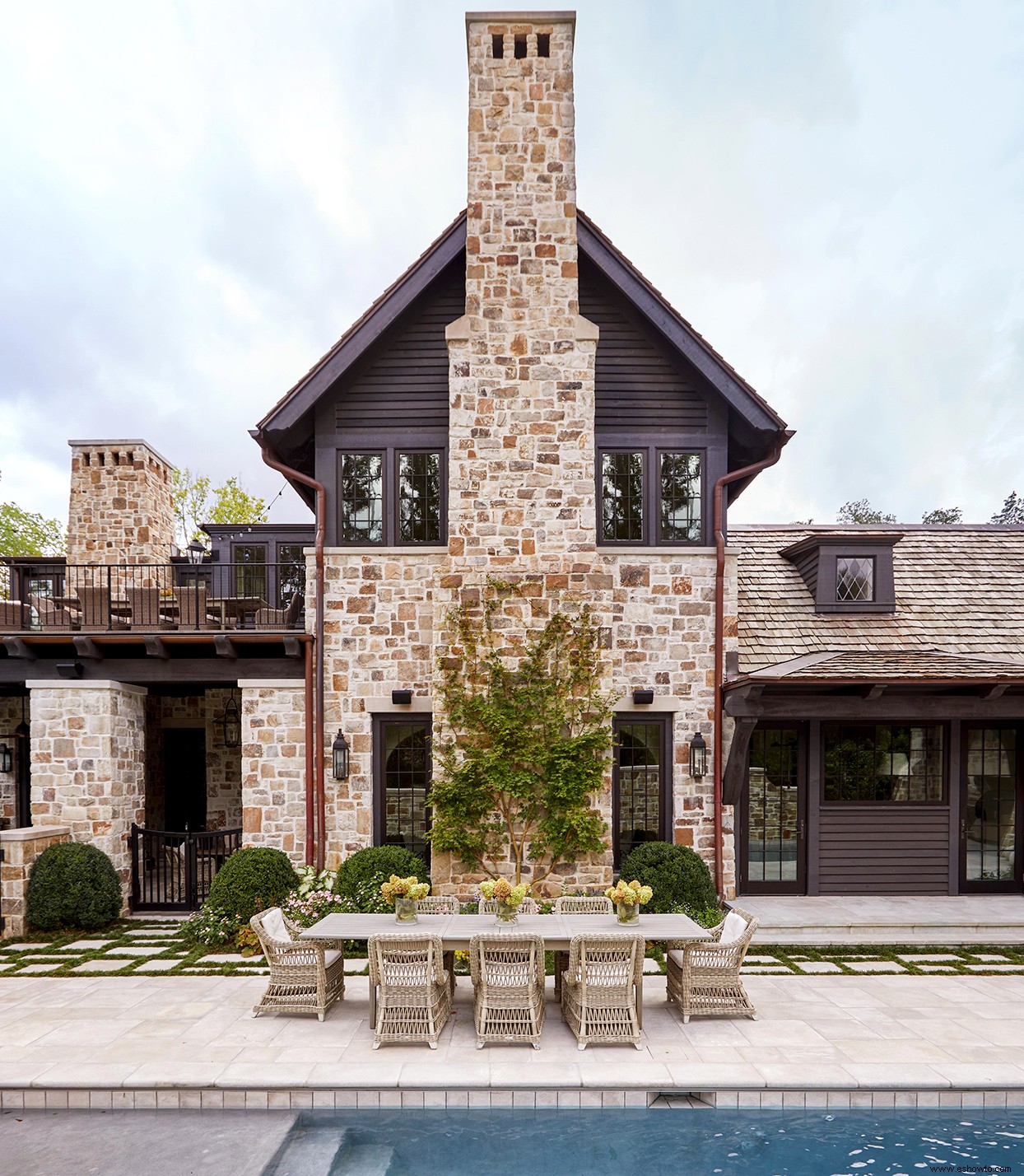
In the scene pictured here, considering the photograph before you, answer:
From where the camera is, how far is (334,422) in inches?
404

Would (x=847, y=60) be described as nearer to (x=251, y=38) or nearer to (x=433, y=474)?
(x=251, y=38)

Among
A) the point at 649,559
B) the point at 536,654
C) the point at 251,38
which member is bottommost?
the point at 536,654

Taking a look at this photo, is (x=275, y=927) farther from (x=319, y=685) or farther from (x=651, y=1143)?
(x=651, y=1143)

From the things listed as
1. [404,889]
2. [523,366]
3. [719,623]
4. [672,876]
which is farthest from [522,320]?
[672,876]

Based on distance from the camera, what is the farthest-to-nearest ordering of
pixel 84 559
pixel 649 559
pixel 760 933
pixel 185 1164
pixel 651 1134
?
pixel 84 559 → pixel 649 559 → pixel 760 933 → pixel 651 1134 → pixel 185 1164

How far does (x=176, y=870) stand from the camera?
35.9 ft

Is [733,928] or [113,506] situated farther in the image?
[113,506]

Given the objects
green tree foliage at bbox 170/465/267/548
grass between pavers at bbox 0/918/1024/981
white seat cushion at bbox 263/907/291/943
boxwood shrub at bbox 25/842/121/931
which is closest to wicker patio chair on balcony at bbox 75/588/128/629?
boxwood shrub at bbox 25/842/121/931

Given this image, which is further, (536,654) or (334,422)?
(334,422)

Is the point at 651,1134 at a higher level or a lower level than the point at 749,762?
lower

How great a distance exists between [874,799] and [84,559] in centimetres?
1509

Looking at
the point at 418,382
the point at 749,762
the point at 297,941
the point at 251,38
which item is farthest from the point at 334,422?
the point at 251,38

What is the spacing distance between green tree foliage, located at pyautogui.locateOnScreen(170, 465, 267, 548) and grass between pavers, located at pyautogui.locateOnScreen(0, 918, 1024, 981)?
2051cm

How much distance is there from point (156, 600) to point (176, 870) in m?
4.08
